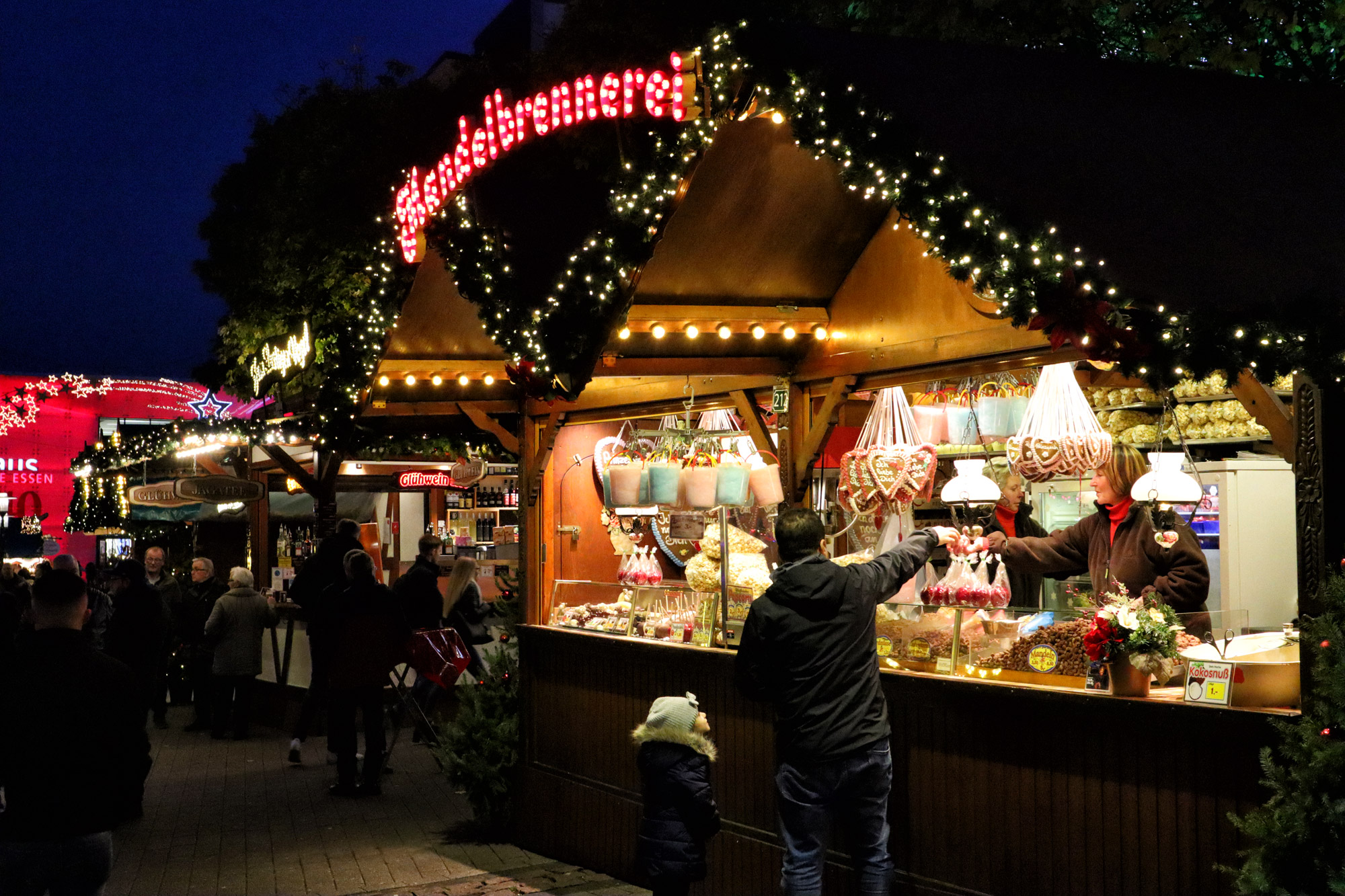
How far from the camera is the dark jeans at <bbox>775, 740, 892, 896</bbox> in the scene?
4867 mm

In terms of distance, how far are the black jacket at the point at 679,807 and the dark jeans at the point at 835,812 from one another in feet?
1.10

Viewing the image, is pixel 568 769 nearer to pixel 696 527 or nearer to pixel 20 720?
pixel 696 527

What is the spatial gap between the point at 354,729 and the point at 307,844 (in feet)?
4.69

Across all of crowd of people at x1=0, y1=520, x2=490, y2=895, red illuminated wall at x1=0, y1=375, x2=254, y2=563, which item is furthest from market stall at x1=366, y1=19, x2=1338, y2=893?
red illuminated wall at x1=0, y1=375, x2=254, y2=563

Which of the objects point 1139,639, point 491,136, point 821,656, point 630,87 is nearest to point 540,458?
point 491,136

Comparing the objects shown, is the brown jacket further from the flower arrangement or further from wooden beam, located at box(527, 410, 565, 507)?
wooden beam, located at box(527, 410, 565, 507)

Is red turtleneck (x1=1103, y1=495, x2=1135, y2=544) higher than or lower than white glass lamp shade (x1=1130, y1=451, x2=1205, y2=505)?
lower

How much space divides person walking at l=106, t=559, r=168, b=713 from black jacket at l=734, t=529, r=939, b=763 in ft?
19.4

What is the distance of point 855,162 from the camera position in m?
4.89

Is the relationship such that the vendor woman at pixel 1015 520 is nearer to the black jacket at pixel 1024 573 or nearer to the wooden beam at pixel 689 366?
the black jacket at pixel 1024 573

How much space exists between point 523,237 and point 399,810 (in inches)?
166

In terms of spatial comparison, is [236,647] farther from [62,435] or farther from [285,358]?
[62,435]

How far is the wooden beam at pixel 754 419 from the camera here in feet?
23.2

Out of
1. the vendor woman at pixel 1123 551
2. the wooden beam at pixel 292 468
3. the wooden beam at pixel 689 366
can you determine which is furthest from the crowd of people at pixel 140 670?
the vendor woman at pixel 1123 551
